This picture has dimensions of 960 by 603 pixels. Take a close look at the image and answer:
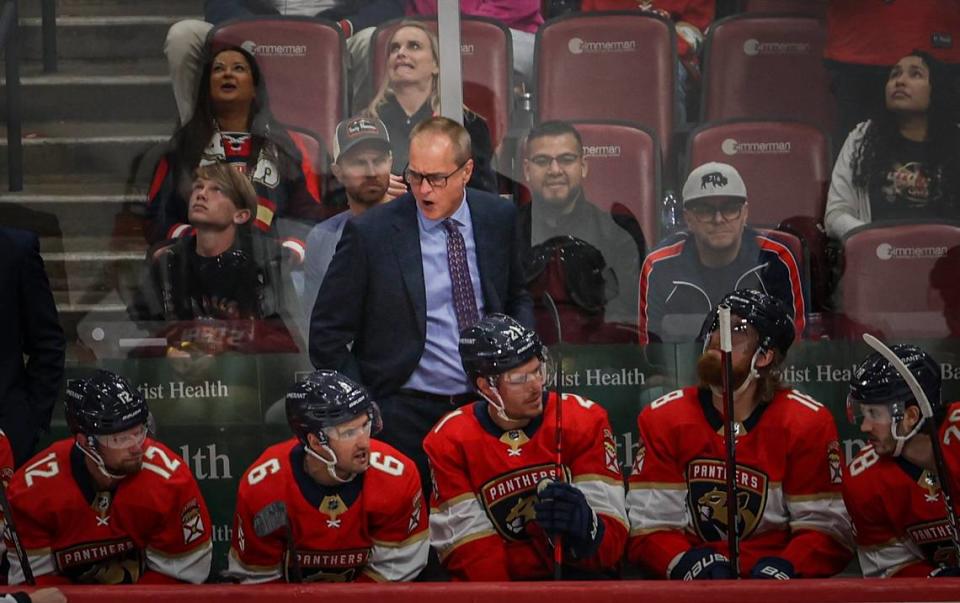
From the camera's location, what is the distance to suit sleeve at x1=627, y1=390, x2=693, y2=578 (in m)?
4.30

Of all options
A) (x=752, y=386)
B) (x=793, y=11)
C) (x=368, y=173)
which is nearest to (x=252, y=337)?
(x=368, y=173)

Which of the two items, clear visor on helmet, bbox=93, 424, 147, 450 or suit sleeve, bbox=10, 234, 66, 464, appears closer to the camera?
clear visor on helmet, bbox=93, 424, 147, 450

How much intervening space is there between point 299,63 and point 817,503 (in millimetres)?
2226

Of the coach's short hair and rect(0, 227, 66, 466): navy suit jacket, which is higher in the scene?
the coach's short hair

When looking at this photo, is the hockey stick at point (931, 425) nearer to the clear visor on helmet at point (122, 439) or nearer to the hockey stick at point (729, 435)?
the hockey stick at point (729, 435)

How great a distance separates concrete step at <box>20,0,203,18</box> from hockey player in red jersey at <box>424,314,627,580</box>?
1.66m

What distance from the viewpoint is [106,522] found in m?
4.35

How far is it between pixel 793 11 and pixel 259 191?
1895 millimetres

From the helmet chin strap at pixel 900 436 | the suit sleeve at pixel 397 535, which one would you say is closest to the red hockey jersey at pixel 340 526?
the suit sleeve at pixel 397 535

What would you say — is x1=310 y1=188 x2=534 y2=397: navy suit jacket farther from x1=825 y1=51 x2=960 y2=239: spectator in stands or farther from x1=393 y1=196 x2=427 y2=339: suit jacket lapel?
x1=825 y1=51 x2=960 y2=239: spectator in stands

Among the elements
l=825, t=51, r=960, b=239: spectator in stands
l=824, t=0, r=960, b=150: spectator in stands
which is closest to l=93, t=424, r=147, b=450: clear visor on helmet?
l=825, t=51, r=960, b=239: spectator in stands

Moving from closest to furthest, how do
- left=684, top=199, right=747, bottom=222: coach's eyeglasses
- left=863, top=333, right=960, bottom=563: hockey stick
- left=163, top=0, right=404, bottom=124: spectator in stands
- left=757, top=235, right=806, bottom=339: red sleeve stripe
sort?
left=863, top=333, right=960, bottom=563: hockey stick, left=757, top=235, right=806, bottom=339: red sleeve stripe, left=684, top=199, right=747, bottom=222: coach's eyeglasses, left=163, top=0, right=404, bottom=124: spectator in stands

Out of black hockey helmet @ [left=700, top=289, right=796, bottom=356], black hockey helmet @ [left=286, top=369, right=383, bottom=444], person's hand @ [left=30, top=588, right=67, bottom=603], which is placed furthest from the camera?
black hockey helmet @ [left=700, top=289, right=796, bottom=356]

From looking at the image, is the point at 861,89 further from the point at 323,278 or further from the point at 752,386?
the point at 323,278
